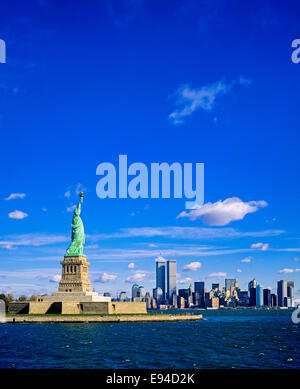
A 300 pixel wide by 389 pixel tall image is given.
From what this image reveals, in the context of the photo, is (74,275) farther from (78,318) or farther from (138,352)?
(138,352)

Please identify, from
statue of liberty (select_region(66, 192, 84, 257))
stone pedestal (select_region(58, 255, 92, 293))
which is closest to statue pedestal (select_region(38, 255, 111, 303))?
stone pedestal (select_region(58, 255, 92, 293))

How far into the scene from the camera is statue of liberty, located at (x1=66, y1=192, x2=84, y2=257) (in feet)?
399

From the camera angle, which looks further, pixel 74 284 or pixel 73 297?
pixel 74 284

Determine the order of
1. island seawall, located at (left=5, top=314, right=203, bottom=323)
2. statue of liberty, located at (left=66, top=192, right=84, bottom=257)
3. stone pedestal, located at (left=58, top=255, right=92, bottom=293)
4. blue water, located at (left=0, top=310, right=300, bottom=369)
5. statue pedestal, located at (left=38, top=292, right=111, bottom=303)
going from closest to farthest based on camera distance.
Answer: blue water, located at (left=0, top=310, right=300, bottom=369) < island seawall, located at (left=5, top=314, right=203, bottom=323) < statue pedestal, located at (left=38, top=292, right=111, bottom=303) < stone pedestal, located at (left=58, top=255, right=92, bottom=293) < statue of liberty, located at (left=66, top=192, right=84, bottom=257)

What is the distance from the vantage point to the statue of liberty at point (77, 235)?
399ft

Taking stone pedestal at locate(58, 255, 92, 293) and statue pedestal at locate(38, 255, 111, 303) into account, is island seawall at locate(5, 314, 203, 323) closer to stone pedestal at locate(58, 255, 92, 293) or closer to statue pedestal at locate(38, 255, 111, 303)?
statue pedestal at locate(38, 255, 111, 303)

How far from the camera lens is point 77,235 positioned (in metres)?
124

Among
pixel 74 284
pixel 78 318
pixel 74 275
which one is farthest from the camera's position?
pixel 74 275

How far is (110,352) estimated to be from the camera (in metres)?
54.5

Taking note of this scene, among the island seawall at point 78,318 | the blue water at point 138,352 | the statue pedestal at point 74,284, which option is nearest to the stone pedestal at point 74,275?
the statue pedestal at point 74,284

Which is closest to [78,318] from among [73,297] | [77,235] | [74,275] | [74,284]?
[73,297]
